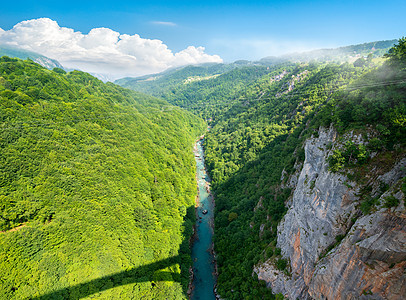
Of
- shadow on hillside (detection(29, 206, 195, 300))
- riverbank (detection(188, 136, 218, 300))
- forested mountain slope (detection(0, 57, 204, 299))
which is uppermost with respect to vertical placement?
forested mountain slope (detection(0, 57, 204, 299))

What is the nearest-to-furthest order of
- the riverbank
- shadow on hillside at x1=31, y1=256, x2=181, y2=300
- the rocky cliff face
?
the rocky cliff face
shadow on hillside at x1=31, y1=256, x2=181, y2=300
the riverbank

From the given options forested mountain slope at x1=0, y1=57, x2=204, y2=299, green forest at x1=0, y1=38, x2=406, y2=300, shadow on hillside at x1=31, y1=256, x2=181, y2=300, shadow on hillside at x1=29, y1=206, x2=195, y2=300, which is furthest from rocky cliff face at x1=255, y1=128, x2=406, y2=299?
forested mountain slope at x1=0, y1=57, x2=204, y2=299

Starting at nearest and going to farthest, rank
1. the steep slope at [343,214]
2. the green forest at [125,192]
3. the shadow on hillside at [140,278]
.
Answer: the steep slope at [343,214]
the green forest at [125,192]
the shadow on hillside at [140,278]

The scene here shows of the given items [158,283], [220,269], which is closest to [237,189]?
[220,269]

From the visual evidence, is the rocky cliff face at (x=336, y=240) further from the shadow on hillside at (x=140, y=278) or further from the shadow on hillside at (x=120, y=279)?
the shadow on hillside at (x=120, y=279)

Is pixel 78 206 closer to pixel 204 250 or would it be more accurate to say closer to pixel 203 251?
pixel 203 251

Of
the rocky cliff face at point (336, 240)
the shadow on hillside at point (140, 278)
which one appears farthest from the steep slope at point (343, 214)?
the shadow on hillside at point (140, 278)

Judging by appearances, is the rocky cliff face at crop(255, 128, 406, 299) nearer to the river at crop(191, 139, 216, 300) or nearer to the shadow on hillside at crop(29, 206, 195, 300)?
the river at crop(191, 139, 216, 300)
